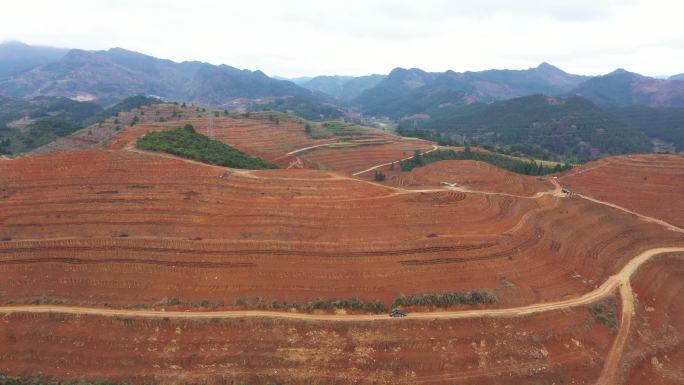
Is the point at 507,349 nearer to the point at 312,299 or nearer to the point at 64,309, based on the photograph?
the point at 312,299

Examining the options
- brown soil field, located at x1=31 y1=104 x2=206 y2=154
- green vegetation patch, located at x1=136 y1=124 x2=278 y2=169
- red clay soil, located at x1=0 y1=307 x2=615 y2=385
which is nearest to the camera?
red clay soil, located at x1=0 y1=307 x2=615 y2=385

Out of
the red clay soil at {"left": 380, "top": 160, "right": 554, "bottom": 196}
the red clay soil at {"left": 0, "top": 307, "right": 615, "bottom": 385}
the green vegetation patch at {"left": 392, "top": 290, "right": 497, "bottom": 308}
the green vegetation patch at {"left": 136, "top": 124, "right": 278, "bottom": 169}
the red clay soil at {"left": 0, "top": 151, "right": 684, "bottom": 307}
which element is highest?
the green vegetation patch at {"left": 136, "top": 124, "right": 278, "bottom": 169}

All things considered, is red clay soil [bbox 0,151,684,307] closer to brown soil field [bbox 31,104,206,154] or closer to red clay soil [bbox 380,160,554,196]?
red clay soil [bbox 380,160,554,196]

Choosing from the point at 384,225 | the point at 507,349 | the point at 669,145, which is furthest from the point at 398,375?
the point at 669,145

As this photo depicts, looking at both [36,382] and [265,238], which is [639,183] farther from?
[36,382]

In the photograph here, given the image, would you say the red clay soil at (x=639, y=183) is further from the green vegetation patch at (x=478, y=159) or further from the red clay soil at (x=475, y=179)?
the green vegetation patch at (x=478, y=159)

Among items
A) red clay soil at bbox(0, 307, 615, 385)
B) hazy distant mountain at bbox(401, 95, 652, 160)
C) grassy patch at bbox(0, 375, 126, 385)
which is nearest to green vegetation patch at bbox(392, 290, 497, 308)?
red clay soil at bbox(0, 307, 615, 385)

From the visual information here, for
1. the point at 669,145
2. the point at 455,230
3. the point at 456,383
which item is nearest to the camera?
the point at 456,383

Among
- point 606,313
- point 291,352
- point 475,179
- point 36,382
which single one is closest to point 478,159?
point 475,179
